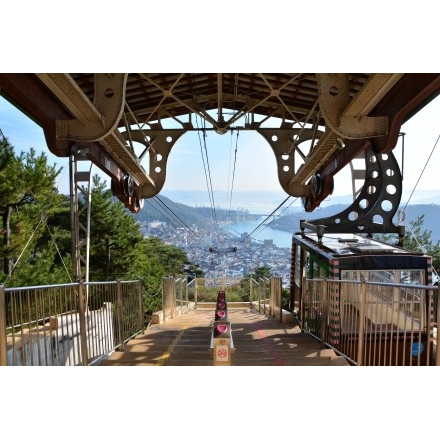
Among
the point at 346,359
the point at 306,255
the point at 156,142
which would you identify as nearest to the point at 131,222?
the point at 156,142

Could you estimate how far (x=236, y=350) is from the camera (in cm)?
477

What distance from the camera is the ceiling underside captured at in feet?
13.8

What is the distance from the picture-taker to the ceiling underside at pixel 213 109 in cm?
421

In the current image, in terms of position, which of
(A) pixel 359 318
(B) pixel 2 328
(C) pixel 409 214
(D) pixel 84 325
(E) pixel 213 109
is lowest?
(A) pixel 359 318

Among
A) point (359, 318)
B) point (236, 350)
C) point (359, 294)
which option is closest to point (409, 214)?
point (359, 294)

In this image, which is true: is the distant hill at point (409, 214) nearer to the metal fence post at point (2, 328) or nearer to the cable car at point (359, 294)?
the cable car at point (359, 294)

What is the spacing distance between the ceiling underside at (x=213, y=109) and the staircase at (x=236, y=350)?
2499mm

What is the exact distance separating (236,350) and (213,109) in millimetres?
6655

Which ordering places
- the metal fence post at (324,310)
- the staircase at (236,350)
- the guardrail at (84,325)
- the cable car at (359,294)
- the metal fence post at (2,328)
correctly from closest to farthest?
1. the metal fence post at (2,328)
2. the guardrail at (84,325)
3. the staircase at (236,350)
4. the cable car at (359,294)
5. the metal fence post at (324,310)

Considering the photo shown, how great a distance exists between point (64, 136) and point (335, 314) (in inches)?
148

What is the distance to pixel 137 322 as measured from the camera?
6.11 meters

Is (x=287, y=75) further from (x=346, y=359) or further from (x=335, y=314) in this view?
(x=346, y=359)

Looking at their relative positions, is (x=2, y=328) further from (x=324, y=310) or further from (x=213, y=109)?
(x=213, y=109)

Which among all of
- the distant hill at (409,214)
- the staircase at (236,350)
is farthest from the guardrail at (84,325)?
the distant hill at (409,214)
